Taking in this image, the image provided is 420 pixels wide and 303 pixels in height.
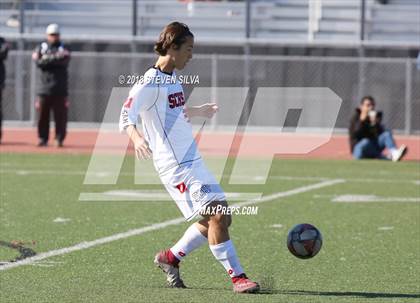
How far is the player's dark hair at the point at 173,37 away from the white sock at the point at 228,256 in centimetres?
134

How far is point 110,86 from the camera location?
24.1m

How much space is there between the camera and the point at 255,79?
23.9 meters

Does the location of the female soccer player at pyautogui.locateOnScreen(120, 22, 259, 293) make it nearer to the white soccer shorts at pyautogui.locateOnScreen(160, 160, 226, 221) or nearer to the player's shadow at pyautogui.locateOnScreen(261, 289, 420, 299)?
the white soccer shorts at pyautogui.locateOnScreen(160, 160, 226, 221)

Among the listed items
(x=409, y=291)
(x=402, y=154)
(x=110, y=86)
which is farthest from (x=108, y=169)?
(x=409, y=291)

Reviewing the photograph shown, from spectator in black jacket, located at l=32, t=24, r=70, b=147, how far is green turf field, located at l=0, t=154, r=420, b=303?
11.5ft

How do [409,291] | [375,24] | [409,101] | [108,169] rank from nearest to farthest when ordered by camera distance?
[409,291] → [108,169] → [409,101] → [375,24]

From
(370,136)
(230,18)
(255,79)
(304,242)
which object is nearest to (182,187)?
(304,242)

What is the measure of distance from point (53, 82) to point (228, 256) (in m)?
12.4

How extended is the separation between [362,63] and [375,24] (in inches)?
99.8

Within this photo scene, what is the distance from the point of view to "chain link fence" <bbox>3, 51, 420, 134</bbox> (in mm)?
23234

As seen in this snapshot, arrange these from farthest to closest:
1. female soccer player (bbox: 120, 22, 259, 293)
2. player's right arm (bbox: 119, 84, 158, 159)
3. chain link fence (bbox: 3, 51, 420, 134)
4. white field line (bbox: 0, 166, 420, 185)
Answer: chain link fence (bbox: 3, 51, 420, 134), white field line (bbox: 0, 166, 420, 185), female soccer player (bbox: 120, 22, 259, 293), player's right arm (bbox: 119, 84, 158, 159)

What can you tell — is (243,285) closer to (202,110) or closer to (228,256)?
(228,256)

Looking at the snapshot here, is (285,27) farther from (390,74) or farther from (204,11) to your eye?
(390,74)

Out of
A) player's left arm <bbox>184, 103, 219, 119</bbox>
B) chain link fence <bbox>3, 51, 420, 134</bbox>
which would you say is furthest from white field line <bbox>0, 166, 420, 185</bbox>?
player's left arm <bbox>184, 103, 219, 119</bbox>
